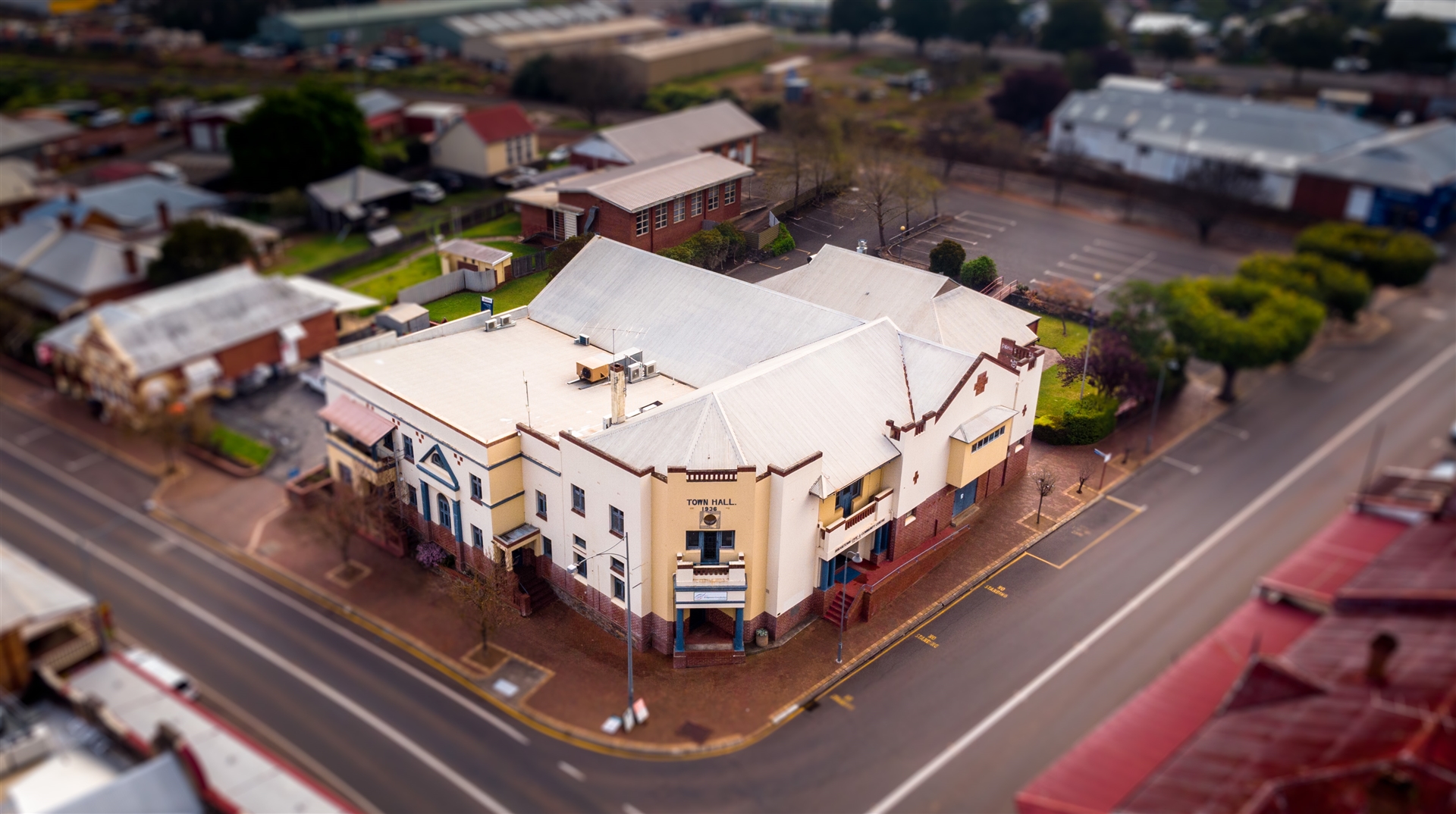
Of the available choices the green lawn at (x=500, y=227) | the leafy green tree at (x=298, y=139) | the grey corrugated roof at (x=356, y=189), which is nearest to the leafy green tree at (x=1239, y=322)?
the green lawn at (x=500, y=227)

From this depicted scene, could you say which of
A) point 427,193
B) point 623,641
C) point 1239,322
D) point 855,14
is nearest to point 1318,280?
point 1239,322

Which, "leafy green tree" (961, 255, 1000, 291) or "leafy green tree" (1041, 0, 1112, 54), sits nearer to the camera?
"leafy green tree" (961, 255, 1000, 291)

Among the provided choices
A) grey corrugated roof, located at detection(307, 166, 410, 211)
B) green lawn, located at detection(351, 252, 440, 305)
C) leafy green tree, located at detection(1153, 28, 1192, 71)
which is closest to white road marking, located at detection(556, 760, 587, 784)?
green lawn, located at detection(351, 252, 440, 305)

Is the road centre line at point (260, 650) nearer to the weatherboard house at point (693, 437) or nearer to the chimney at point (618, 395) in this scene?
the weatherboard house at point (693, 437)

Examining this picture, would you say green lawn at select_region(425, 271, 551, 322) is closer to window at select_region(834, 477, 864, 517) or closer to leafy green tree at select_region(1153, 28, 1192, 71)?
window at select_region(834, 477, 864, 517)

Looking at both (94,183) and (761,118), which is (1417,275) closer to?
(761,118)

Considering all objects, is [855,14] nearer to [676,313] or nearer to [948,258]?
[948,258]
